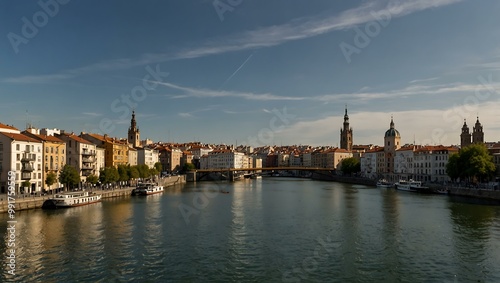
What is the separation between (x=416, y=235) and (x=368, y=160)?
→ 9193 cm

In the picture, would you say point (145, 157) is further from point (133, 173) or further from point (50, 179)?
point (50, 179)

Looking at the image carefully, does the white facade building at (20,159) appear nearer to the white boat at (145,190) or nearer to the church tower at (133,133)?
the white boat at (145,190)

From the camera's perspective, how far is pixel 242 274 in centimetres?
1883

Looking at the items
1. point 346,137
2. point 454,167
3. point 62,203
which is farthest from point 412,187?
point 346,137

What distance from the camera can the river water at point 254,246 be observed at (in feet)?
61.8

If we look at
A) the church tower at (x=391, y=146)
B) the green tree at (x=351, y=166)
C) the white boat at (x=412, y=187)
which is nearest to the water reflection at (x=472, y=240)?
the white boat at (x=412, y=187)

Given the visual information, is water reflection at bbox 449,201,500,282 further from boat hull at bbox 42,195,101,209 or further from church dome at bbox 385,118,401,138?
church dome at bbox 385,118,401,138

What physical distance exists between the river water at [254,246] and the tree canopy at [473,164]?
20.5 meters

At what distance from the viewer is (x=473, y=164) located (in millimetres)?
56375

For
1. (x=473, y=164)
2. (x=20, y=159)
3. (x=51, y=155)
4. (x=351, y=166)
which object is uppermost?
(x=51, y=155)

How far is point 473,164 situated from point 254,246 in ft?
143

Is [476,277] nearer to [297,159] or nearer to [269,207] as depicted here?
[269,207]

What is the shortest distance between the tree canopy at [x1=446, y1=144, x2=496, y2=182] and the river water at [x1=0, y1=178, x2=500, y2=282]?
20467 millimetres

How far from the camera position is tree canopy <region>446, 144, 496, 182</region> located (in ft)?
183
